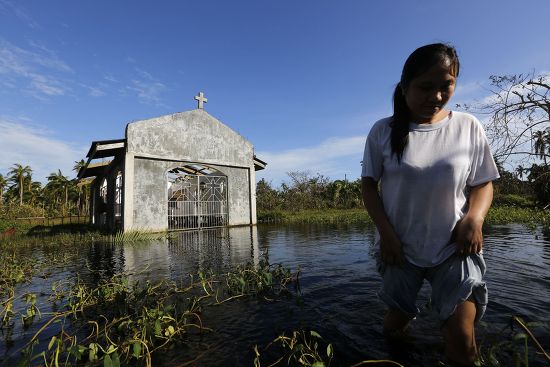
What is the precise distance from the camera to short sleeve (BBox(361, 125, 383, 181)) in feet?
6.87

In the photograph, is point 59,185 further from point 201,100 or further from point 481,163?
point 481,163

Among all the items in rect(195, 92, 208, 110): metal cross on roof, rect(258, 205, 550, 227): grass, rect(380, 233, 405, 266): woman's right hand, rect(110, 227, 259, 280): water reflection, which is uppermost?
rect(195, 92, 208, 110): metal cross on roof

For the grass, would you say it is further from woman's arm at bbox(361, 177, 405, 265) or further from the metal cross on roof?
woman's arm at bbox(361, 177, 405, 265)

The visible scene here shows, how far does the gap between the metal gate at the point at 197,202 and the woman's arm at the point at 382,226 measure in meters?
15.8

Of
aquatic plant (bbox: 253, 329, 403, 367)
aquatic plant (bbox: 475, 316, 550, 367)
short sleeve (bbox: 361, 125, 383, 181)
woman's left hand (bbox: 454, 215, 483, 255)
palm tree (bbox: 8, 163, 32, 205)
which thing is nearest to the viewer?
aquatic plant (bbox: 475, 316, 550, 367)

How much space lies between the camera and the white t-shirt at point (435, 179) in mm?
1881

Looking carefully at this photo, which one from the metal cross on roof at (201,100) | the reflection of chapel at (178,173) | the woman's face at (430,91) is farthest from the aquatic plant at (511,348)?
the metal cross on roof at (201,100)

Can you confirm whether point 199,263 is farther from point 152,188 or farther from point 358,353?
point 152,188

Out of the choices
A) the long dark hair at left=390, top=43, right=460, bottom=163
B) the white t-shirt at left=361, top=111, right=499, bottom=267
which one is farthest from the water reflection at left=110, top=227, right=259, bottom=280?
the long dark hair at left=390, top=43, right=460, bottom=163

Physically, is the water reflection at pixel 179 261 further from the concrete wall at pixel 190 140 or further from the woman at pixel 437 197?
the concrete wall at pixel 190 140

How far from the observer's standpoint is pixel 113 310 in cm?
375

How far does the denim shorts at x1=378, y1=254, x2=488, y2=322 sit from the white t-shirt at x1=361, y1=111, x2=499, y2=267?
0.23 ft

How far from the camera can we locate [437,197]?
189cm

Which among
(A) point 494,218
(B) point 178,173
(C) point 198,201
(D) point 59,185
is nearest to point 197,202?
(C) point 198,201
